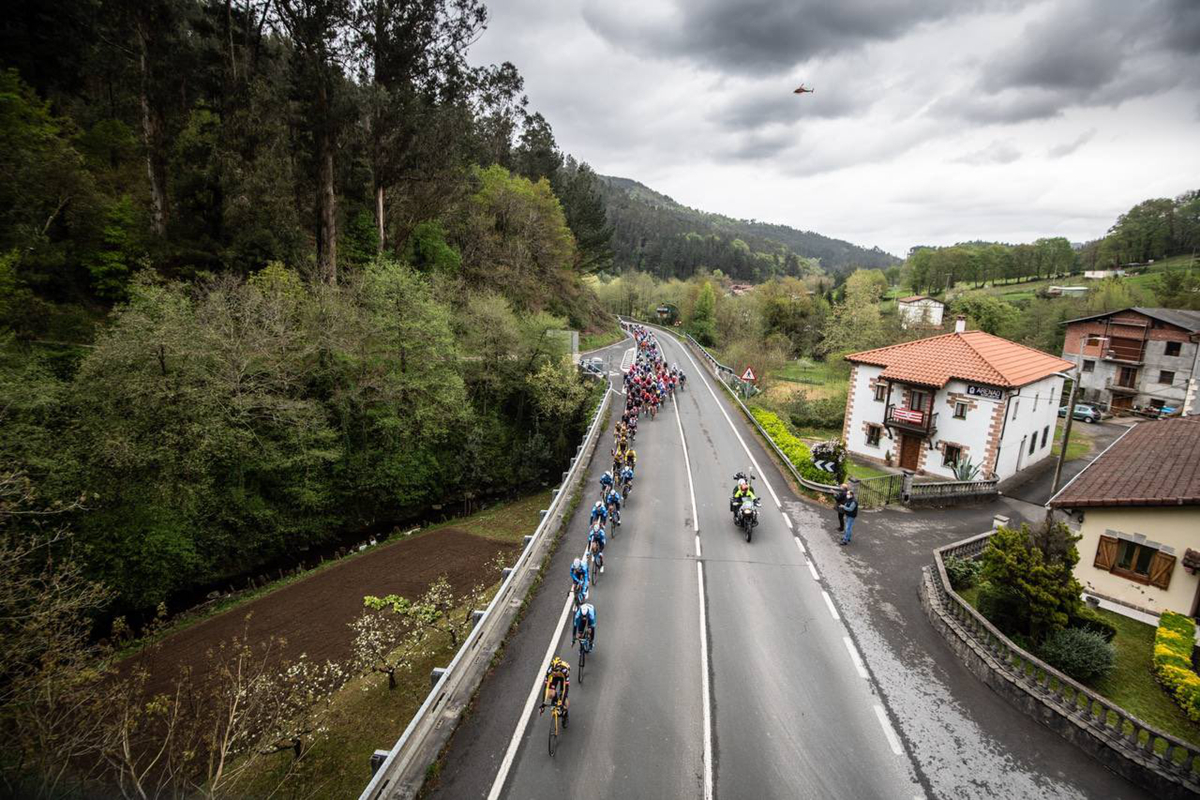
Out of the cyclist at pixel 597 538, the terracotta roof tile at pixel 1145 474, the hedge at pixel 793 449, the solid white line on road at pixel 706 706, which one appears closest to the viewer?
the solid white line on road at pixel 706 706

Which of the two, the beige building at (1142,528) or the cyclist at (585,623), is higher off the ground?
the beige building at (1142,528)

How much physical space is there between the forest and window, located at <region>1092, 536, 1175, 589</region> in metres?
24.3

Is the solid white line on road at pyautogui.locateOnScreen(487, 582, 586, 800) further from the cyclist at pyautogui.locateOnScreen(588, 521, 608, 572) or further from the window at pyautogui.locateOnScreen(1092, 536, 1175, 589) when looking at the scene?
the window at pyautogui.locateOnScreen(1092, 536, 1175, 589)

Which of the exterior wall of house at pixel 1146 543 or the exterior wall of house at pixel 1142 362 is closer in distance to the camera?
the exterior wall of house at pixel 1146 543

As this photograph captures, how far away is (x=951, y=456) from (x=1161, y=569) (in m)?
12.6

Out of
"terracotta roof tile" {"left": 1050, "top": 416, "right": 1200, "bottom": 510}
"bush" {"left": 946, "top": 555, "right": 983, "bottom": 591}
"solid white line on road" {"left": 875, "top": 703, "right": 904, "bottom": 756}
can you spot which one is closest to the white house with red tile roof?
"terracotta roof tile" {"left": 1050, "top": 416, "right": 1200, "bottom": 510}

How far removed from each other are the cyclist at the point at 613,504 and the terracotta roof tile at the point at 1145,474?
12.9 m

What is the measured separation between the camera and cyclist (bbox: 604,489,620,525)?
54.5 ft

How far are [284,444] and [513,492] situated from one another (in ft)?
44.4

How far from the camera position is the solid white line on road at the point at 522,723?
25.3ft

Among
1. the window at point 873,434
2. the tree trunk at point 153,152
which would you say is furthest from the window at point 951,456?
the tree trunk at point 153,152

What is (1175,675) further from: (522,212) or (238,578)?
(522,212)

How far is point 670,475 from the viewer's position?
23.0 metres

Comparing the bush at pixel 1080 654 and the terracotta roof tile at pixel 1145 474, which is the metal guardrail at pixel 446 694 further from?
the terracotta roof tile at pixel 1145 474
